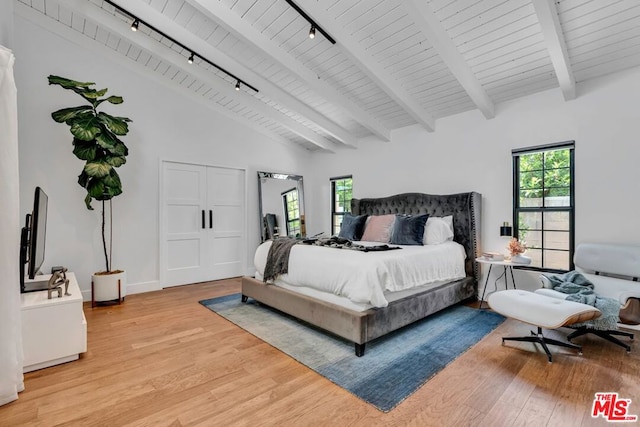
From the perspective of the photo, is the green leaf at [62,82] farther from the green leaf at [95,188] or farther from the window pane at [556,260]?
the window pane at [556,260]

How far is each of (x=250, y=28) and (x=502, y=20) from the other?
97.4 inches

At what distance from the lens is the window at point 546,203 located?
11.4 feet

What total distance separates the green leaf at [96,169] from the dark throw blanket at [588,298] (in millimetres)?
4894

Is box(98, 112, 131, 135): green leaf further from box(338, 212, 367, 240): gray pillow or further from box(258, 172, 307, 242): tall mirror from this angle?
box(338, 212, 367, 240): gray pillow

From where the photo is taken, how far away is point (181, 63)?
423 centimetres

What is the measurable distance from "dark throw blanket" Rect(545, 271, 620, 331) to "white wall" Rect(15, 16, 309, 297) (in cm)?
484

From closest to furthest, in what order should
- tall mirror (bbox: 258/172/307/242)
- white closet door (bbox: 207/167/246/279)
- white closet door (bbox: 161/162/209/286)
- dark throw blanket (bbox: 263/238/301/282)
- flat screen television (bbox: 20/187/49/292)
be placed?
flat screen television (bbox: 20/187/49/292)
dark throw blanket (bbox: 263/238/301/282)
white closet door (bbox: 161/162/209/286)
white closet door (bbox: 207/167/246/279)
tall mirror (bbox: 258/172/307/242)

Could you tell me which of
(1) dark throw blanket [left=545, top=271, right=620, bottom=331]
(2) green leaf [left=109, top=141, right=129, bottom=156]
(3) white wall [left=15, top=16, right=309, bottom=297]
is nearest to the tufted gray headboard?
(1) dark throw blanket [left=545, top=271, right=620, bottom=331]

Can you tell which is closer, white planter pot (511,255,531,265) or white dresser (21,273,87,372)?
white dresser (21,273,87,372)

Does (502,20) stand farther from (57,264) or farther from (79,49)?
(57,264)

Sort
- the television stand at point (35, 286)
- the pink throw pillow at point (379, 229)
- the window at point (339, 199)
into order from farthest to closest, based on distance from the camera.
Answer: the window at point (339, 199), the pink throw pillow at point (379, 229), the television stand at point (35, 286)

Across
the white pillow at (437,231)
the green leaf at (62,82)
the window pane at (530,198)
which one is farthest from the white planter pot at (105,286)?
the window pane at (530,198)

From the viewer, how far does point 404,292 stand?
2898mm

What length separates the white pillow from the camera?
12.8 ft
